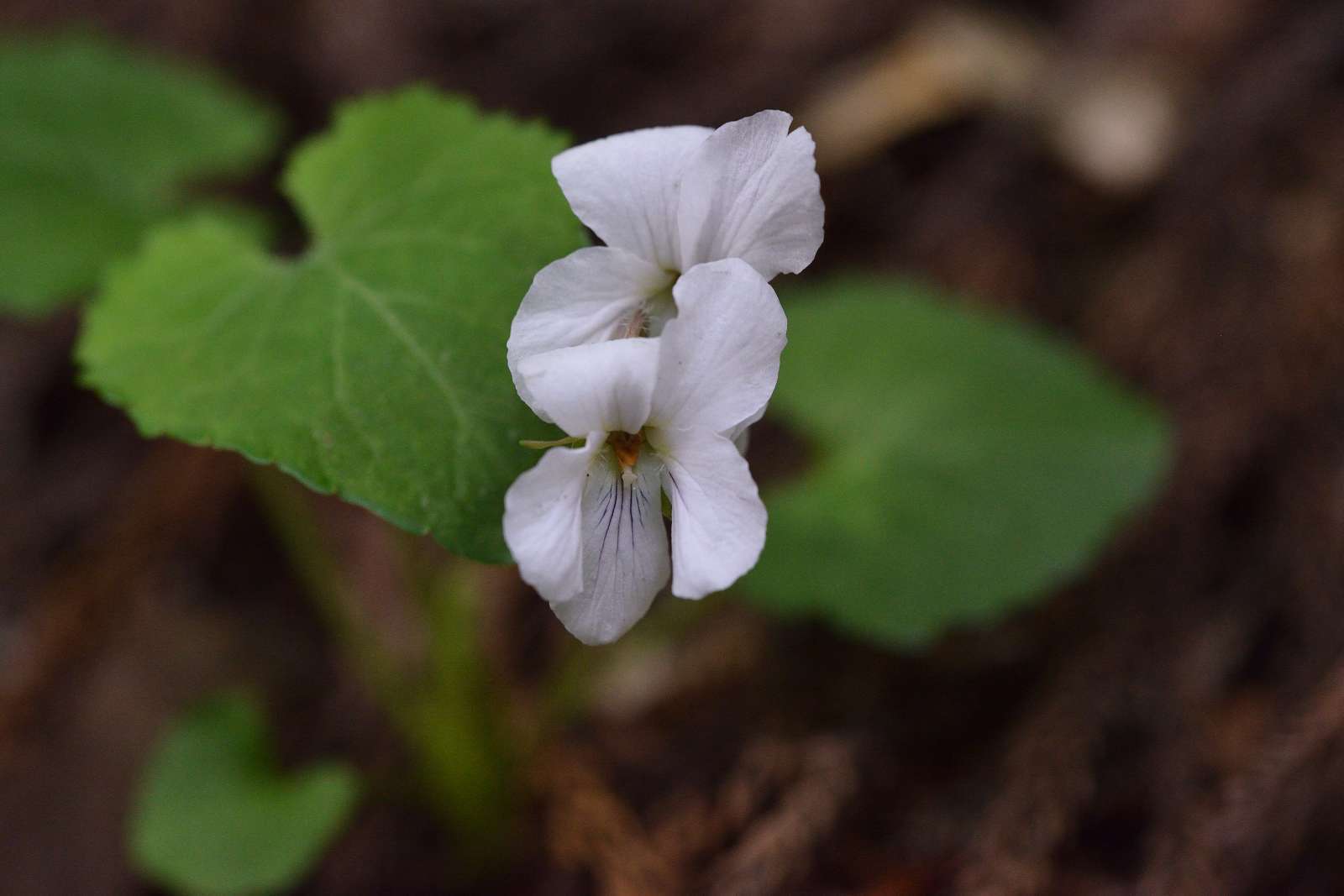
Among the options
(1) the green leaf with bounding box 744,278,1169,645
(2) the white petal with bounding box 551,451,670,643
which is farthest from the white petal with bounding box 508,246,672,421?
(1) the green leaf with bounding box 744,278,1169,645

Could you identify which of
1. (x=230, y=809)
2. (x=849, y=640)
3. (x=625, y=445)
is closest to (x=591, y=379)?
(x=625, y=445)

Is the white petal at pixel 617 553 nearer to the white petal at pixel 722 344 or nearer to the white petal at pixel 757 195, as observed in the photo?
the white petal at pixel 722 344

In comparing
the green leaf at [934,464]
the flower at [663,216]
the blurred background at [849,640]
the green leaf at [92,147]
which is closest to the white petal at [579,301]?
the flower at [663,216]

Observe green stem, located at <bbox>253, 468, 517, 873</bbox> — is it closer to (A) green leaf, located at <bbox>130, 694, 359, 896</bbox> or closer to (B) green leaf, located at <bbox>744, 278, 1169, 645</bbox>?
(A) green leaf, located at <bbox>130, 694, 359, 896</bbox>

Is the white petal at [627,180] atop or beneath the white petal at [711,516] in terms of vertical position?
atop

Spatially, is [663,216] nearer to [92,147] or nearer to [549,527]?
[549,527]

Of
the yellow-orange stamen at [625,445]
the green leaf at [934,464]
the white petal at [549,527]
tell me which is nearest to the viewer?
the white petal at [549,527]
